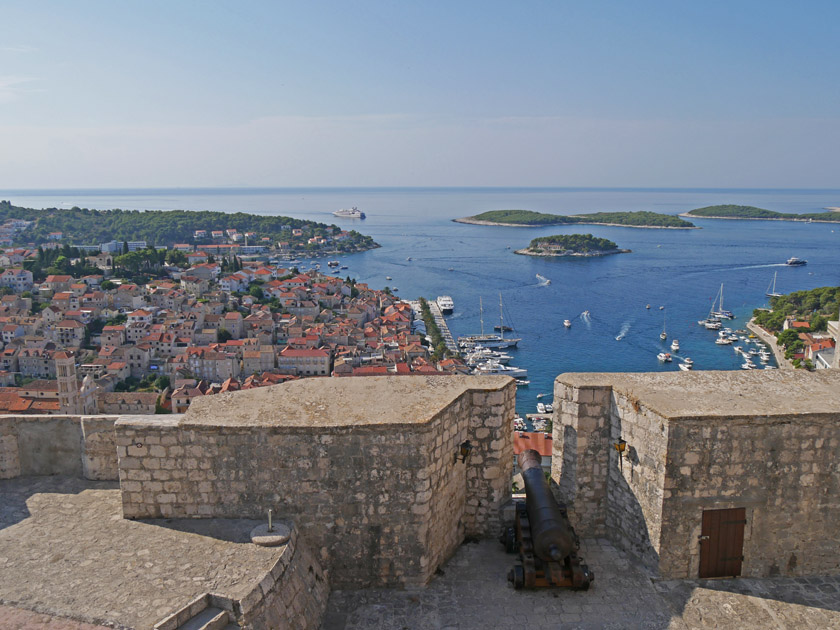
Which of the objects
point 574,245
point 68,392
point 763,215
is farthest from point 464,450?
point 763,215

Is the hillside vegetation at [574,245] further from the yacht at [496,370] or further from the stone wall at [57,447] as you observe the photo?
the stone wall at [57,447]

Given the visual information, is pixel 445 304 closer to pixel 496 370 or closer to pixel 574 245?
pixel 496 370

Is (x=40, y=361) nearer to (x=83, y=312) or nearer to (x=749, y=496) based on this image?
(x=83, y=312)

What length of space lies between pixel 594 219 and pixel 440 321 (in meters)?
132

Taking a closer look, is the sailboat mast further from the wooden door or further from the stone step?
the stone step

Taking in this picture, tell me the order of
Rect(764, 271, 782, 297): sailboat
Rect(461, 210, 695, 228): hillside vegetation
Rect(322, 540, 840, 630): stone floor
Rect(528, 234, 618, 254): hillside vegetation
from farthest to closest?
1. Rect(461, 210, 695, 228): hillside vegetation
2. Rect(528, 234, 618, 254): hillside vegetation
3. Rect(764, 271, 782, 297): sailboat
4. Rect(322, 540, 840, 630): stone floor

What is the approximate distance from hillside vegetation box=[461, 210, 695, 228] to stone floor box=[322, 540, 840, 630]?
563 feet

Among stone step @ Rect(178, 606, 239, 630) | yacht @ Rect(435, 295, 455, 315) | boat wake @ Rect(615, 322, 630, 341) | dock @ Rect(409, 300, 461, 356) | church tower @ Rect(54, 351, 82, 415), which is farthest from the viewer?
yacht @ Rect(435, 295, 455, 315)

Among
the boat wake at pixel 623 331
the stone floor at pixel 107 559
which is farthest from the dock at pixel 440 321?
the stone floor at pixel 107 559

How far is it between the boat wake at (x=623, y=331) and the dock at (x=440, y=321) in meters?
14.6

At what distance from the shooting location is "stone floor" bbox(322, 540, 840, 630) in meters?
4.52

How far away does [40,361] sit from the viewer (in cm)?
5522

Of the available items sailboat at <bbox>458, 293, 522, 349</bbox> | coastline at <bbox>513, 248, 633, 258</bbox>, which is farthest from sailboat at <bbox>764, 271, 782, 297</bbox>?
coastline at <bbox>513, 248, 633, 258</bbox>

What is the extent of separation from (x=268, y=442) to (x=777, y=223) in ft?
663
